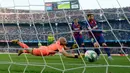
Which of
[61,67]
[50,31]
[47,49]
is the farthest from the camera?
[50,31]

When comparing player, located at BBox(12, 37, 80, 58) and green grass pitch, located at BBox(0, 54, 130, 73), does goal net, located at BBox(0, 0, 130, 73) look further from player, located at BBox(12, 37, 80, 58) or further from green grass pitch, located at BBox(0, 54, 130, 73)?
player, located at BBox(12, 37, 80, 58)

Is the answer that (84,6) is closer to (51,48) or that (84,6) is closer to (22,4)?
(22,4)

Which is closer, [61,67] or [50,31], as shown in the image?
[61,67]

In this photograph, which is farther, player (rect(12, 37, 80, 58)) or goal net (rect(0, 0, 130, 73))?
player (rect(12, 37, 80, 58))

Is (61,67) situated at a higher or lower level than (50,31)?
lower

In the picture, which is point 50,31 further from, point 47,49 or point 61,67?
point 61,67

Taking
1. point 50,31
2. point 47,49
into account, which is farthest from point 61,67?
point 50,31

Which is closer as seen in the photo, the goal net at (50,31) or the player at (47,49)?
the goal net at (50,31)

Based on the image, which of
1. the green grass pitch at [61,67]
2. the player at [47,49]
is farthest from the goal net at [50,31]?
the player at [47,49]

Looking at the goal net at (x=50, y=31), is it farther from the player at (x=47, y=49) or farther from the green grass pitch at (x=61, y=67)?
the player at (x=47, y=49)

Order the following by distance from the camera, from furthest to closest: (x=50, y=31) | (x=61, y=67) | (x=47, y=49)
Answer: (x=50, y=31) → (x=47, y=49) → (x=61, y=67)

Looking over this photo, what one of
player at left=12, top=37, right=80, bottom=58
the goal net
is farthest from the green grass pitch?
player at left=12, top=37, right=80, bottom=58

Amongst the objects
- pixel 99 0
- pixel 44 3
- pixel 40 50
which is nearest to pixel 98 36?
pixel 40 50

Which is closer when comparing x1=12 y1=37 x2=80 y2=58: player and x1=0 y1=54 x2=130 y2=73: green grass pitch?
x1=0 y1=54 x2=130 y2=73: green grass pitch
